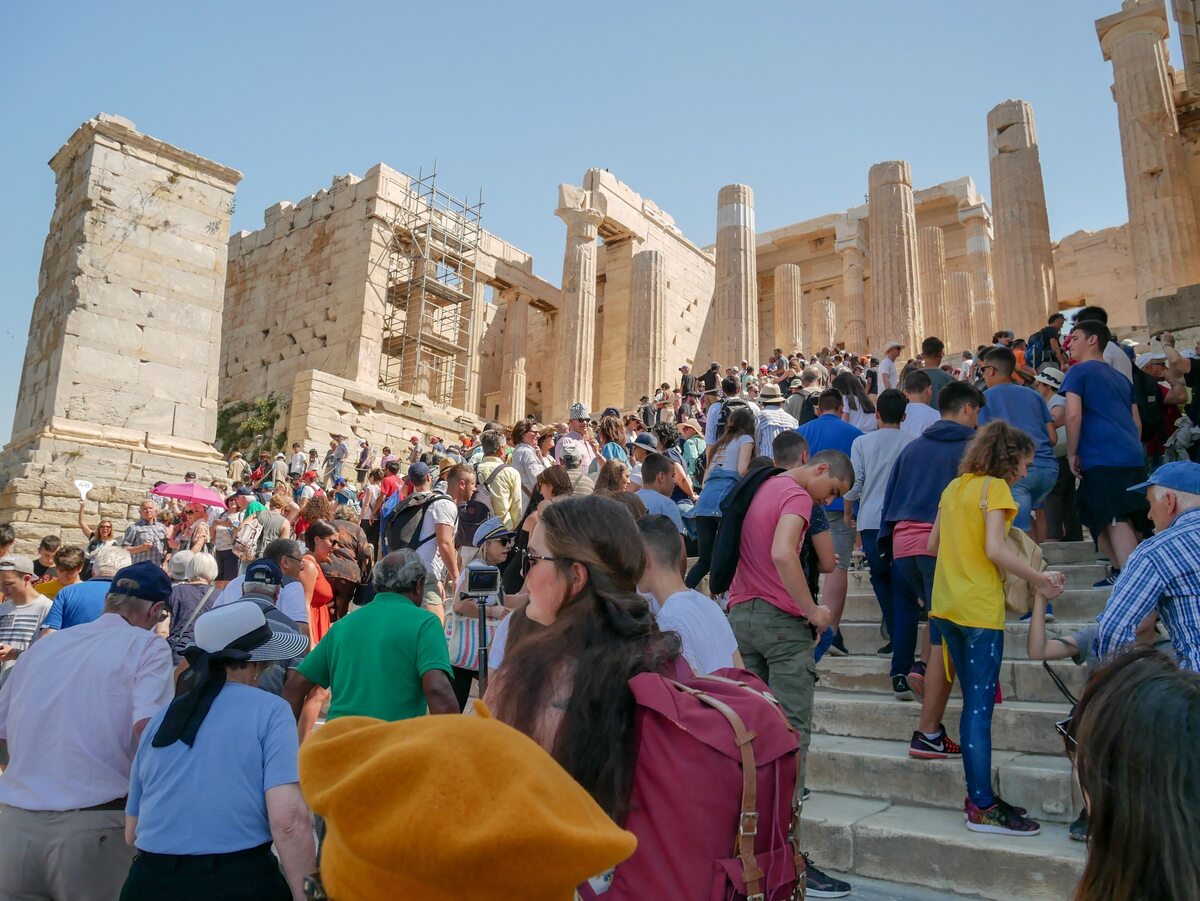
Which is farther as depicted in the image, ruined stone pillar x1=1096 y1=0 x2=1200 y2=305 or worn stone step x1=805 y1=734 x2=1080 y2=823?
ruined stone pillar x1=1096 y1=0 x2=1200 y2=305

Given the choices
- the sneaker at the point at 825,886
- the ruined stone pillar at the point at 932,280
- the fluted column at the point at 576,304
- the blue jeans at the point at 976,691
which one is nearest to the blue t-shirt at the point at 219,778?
the sneaker at the point at 825,886

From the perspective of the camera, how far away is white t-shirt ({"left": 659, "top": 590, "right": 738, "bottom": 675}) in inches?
110

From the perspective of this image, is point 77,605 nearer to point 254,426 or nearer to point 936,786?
point 936,786

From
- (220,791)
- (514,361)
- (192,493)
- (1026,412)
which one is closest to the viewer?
(220,791)

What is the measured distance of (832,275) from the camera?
30141 mm

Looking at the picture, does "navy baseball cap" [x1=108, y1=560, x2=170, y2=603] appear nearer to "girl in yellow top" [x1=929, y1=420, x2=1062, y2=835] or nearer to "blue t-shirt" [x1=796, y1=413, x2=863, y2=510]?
"girl in yellow top" [x1=929, y1=420, x2=1062, y2=835]

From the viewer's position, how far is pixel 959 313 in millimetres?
25969

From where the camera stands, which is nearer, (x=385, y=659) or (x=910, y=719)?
(x=385, y=659)

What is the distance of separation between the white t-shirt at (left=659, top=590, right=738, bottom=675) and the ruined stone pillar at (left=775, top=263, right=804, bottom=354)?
25.0 m

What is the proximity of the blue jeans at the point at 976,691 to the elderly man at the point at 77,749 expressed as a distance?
316cm

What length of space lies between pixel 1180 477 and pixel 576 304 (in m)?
23.1

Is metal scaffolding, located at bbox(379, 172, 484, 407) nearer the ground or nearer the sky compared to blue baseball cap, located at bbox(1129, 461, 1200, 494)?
nearer the sky

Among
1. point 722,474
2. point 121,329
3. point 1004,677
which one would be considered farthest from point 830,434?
point 121,329

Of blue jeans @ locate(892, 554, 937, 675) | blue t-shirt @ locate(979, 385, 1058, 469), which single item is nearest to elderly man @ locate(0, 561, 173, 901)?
blue jeans @ locate(892, 554, 937, 675)
